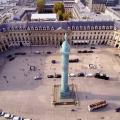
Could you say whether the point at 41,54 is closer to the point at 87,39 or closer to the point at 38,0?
the point at 87,39

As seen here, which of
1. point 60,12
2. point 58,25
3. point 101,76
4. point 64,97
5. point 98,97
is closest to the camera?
point 64,97

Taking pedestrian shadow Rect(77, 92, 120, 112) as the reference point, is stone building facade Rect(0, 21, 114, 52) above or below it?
above

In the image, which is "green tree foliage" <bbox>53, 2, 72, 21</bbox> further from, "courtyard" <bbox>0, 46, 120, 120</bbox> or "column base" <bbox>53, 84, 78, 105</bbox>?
"column base" <bbox>53, 84, 78, 105</bbox>

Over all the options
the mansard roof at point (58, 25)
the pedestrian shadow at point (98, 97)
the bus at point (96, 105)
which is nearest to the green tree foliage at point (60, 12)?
the mansard roof at point (58, 25)

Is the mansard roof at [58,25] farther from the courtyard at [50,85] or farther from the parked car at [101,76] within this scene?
the parked car at [101,76]

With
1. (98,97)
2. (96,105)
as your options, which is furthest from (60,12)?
(96,105)

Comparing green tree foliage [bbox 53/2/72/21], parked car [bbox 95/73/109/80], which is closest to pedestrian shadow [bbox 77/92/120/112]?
parked car [bbox 95/73/109/80]

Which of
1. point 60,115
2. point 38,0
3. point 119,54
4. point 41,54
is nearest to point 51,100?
point 60,115

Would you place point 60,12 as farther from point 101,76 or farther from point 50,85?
A: point 50,85

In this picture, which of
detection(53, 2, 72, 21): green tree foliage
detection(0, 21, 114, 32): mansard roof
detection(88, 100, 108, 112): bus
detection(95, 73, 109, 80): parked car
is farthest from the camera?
detection(53, 2, 72, 21): green tree foliage
